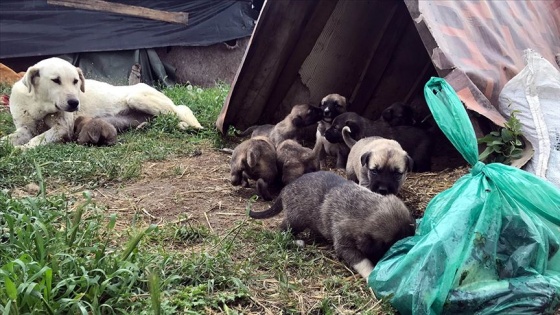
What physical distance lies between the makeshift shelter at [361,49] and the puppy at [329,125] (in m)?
0.93

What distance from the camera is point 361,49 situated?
7949 mm

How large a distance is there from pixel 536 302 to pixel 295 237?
1.90 meters

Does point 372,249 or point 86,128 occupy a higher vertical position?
point 372,249

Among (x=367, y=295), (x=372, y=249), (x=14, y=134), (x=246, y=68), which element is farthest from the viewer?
(x=14, y=134)

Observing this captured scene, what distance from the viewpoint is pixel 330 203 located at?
4.24 m

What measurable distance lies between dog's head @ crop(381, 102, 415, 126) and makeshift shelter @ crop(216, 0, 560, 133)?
808 mm

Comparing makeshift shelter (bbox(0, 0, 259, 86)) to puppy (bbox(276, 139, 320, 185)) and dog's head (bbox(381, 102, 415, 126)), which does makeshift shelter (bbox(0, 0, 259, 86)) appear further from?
puppy (bbox(276, 139, 320, 185))

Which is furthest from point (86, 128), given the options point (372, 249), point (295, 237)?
point (372, 249)

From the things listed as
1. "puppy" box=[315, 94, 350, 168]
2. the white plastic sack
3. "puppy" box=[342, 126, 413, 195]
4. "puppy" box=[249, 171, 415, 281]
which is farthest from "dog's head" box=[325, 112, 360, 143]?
"puppy" box=[249, 171, 415, 281]

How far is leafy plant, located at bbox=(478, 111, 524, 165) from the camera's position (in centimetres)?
482

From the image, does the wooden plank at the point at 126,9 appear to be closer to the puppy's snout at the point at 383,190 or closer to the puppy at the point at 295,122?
the puppy at the point at 295,122

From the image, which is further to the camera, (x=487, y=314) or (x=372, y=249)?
(x=372, y=249)

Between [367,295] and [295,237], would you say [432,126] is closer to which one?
[295,237]

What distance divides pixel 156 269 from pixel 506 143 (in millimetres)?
3150
